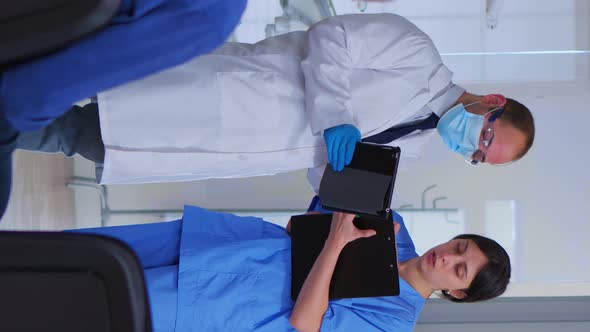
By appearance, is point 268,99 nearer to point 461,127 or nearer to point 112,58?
point 461,127

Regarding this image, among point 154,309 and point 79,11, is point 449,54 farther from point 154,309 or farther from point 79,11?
point 79,11

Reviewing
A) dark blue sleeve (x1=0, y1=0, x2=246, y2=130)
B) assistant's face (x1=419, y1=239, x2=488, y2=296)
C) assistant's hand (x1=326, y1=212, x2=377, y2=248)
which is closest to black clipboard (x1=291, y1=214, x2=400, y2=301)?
assistant's hand (x1=326, y1=212, x2=377, y2=248)

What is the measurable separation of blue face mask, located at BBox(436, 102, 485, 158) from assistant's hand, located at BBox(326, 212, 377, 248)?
0.31m

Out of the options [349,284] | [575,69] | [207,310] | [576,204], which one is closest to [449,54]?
[575,69]

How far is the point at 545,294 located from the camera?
2.41m

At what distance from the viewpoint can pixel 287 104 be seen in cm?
149

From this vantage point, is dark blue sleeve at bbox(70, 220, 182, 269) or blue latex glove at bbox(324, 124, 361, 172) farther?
dark blue sleeve at bbox(70, 220, 182, 269)

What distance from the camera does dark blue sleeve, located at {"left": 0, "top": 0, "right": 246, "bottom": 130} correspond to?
2.43 feet

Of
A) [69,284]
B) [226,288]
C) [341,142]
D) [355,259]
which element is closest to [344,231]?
[355,259]

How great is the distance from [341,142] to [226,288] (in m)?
0.49

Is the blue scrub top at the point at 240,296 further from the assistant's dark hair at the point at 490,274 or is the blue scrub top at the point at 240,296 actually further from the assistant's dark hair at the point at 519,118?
the assistant's dark hair at the point at 519,118

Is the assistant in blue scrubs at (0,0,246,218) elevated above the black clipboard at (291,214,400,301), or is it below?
above

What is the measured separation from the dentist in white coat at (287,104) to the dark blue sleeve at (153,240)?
172 mm

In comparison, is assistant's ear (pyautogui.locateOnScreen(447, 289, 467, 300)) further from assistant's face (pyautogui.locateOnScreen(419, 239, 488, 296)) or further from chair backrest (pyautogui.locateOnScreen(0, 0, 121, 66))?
chair backrest (pyautogui.locateOnScreen(0, 0, 121, 66))
